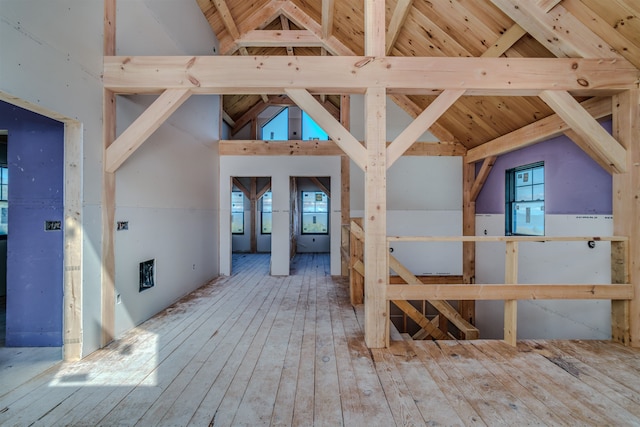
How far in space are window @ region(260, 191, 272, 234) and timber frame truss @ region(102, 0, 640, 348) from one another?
7.35 metres

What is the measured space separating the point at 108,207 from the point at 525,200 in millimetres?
5638

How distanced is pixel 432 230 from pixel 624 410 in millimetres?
4462

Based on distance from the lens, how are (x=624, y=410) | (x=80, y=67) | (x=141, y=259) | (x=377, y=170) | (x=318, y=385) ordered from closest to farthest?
1. (x=624, y=410)
2. (x=318, y=385)
3. (x=80, y=67)
4. (x=377, y=170)
5. (x=141, y=259)

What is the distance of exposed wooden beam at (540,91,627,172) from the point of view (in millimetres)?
2652

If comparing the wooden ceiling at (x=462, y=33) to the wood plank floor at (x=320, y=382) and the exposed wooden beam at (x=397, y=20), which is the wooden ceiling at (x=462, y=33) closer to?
the exposed wooden beam at (x=397, y=20)

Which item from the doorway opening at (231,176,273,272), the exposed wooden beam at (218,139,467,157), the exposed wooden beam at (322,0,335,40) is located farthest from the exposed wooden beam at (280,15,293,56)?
the doorway opening at (231,176,273,272)

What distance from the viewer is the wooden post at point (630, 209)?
2.64m

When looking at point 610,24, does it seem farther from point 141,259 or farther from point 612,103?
point 141,259

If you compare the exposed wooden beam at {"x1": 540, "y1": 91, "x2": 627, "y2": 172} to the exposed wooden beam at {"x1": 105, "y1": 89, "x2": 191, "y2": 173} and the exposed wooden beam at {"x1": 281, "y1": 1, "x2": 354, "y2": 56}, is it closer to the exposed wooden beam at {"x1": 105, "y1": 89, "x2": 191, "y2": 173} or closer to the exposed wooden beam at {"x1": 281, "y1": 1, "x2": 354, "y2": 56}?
the exposed wooden beam at {"x1": 105, "y1": 89, "x2": 191, "y2": 173}

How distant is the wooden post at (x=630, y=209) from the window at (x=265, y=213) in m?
8.62

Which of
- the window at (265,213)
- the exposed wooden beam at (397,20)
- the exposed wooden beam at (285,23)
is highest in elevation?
the exposed wooden beam at (285,23)

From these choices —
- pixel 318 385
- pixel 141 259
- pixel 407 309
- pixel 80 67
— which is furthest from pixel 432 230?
pixel 80 67

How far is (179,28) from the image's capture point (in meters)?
4.01

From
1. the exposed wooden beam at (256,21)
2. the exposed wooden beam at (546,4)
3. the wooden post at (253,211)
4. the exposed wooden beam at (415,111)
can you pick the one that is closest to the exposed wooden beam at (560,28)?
the exposed wooden beam at (546,4)
